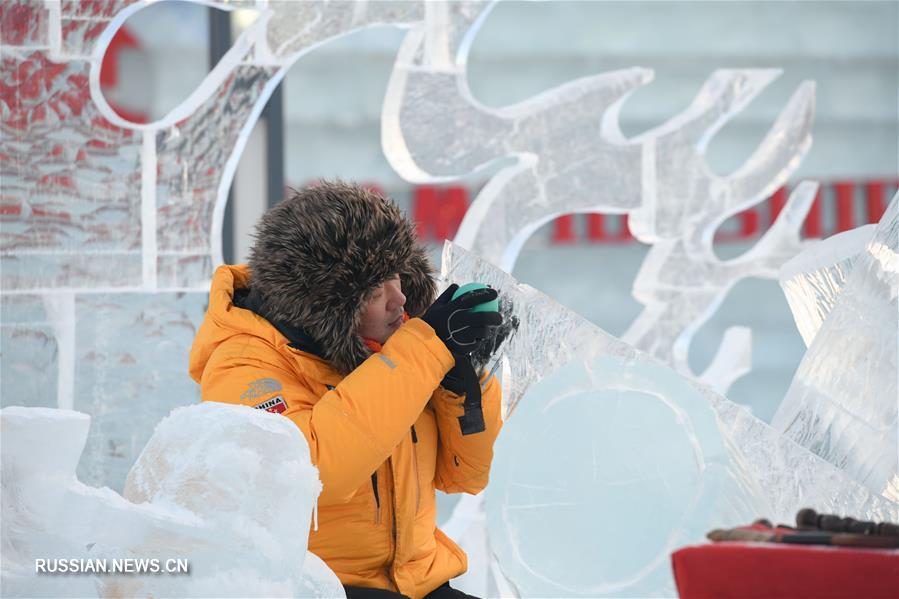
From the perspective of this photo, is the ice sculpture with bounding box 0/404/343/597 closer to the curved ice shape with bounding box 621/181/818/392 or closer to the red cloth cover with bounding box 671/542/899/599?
the red cloth cover with bounding box 671/542/899/599

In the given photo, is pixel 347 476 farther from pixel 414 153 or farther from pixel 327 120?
pixel 327 120

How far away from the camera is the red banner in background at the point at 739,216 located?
468cm

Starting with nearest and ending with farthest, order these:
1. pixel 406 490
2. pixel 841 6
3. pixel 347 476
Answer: pixel 347 476 < pixel 406 490 < pixel 841 6

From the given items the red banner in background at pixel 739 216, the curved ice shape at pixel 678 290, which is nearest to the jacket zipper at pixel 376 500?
the curved ice shape at pixel 678 290

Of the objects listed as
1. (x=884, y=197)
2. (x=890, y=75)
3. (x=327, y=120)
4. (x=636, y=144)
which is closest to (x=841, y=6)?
(x=890, y=75)

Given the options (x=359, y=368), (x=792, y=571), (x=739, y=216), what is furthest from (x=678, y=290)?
(x=739, y=216)

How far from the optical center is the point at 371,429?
52.7 inches

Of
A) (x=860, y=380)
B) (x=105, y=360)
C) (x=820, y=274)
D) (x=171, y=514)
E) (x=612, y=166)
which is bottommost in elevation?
(x=105, y=360)

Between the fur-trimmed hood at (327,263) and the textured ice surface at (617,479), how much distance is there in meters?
0.34

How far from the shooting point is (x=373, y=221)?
1.50m

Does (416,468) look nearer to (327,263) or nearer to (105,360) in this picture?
(327,263)

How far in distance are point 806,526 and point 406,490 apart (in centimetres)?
59

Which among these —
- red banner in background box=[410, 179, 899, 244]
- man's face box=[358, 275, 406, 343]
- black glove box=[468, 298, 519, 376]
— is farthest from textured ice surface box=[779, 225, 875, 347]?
red banner in background box=[410, 179, 899, 244]

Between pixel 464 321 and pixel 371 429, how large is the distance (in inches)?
7.0
